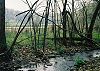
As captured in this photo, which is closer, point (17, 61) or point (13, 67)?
point (13, 67)

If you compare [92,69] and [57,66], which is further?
[57,66]

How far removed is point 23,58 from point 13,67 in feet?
6.35

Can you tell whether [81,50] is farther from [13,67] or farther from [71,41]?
[13,67]

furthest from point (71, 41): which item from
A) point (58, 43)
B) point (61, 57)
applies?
point (61, 57)

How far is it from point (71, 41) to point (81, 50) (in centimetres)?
166

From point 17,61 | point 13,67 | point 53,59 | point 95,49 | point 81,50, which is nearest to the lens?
point 13,67

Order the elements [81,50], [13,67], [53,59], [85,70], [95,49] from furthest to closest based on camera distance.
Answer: [95,49], [81,50], [53,59], [13,67], [85,70]

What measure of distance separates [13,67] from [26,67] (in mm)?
698

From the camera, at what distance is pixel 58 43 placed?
1938 cm

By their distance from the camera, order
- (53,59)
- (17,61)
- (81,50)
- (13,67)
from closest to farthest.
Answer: (13,67) < (17,61) < (53,59) < (81,50)

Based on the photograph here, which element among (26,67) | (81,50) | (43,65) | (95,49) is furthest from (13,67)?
(95,49)

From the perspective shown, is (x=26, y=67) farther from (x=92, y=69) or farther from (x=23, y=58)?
(x=92, y=69)

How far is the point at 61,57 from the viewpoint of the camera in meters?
14.8

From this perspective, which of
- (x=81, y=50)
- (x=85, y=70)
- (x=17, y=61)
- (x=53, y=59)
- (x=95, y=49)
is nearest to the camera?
(x=85, y=70)
